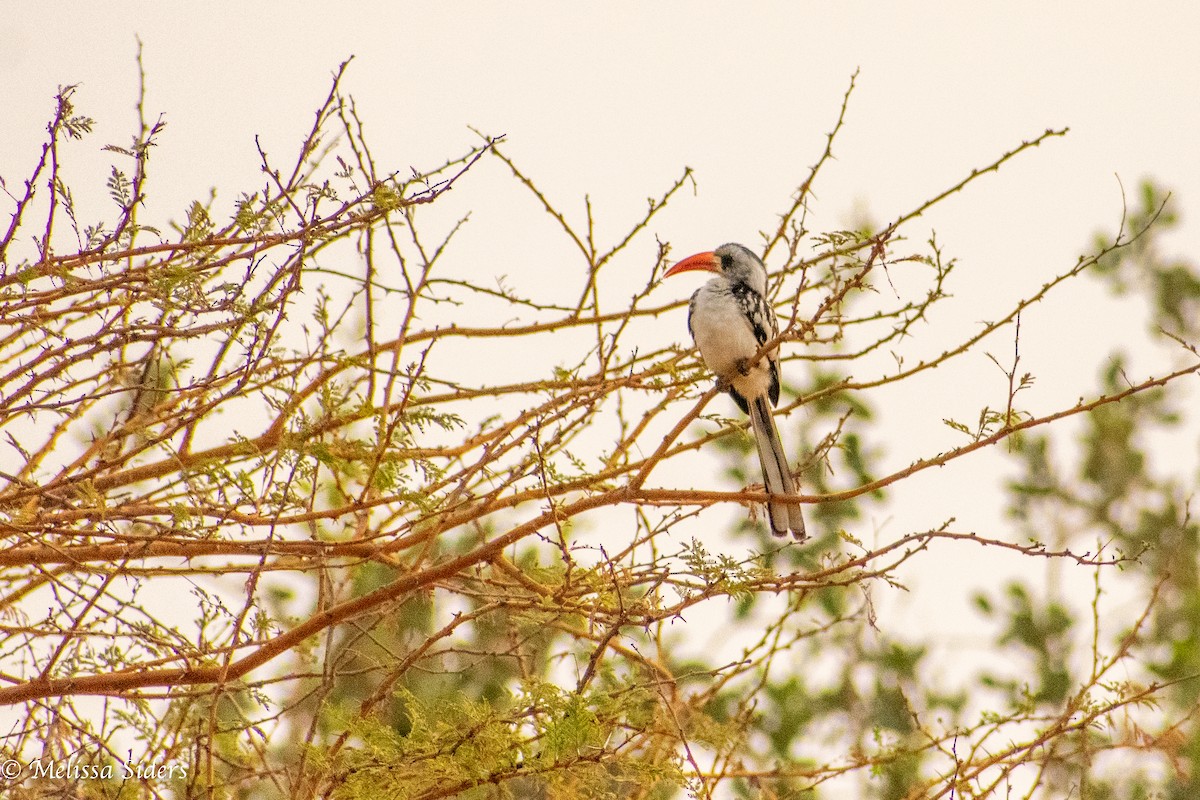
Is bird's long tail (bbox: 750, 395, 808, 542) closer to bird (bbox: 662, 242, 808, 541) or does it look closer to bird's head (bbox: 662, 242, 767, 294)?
bird (bbox: 662, 242, 808, 541)

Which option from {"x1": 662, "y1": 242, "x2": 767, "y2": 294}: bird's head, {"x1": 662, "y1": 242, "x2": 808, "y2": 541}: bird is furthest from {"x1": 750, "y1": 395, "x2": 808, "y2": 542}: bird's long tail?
{"x1": 662, "y1": 242, "x2": 767, "y2": 294}: bird's head

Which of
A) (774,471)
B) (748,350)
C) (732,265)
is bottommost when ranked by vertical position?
(774,471)

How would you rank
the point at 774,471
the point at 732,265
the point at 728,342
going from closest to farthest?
the point at 774,471 < the point at 728,342 < the point at 732,265

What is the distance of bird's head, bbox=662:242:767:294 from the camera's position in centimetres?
540

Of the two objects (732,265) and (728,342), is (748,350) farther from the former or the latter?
(732,265)

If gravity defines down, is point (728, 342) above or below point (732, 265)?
below

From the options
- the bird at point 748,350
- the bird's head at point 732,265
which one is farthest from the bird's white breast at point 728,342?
the bird's head at point 732,265

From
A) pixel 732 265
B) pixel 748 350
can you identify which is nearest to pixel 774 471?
pixel 748 350

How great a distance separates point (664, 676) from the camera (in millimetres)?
4078

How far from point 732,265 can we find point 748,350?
0.76 m

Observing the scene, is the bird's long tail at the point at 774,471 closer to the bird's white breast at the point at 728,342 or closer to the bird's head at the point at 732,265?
the bird's white breast at the point at 728,342

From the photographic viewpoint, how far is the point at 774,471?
4418 mm

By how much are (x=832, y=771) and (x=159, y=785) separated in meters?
1.89

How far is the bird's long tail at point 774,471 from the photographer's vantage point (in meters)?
4.21
